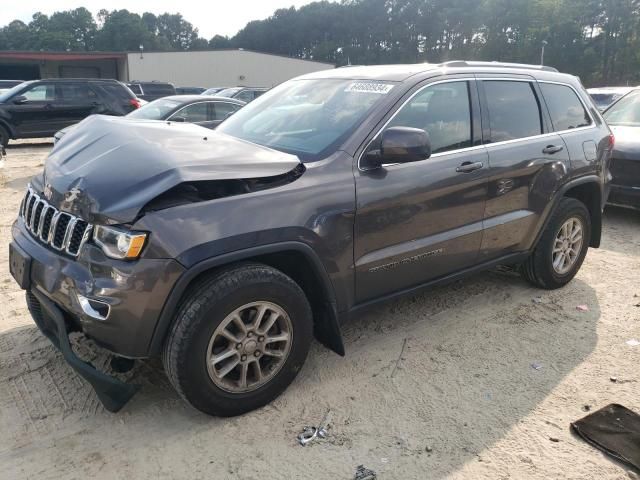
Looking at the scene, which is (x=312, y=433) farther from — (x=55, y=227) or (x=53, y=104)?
(x=53, y=104)

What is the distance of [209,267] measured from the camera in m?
2.58

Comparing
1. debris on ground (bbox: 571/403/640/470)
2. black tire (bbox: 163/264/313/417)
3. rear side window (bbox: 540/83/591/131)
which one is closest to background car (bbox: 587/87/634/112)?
rear side window (bbox: 540/83/591/131)

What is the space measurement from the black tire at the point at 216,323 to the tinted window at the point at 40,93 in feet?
42.0

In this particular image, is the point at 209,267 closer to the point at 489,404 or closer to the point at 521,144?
the point at 489,404

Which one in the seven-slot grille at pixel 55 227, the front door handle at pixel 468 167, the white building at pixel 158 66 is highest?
the white building at pixel 158 66

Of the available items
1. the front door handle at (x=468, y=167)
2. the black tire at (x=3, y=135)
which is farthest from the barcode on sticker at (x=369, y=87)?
the black tire at (x=3, y=135)

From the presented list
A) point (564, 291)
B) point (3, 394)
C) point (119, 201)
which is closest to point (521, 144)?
point (564, 291)

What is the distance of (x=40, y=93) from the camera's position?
1323cm

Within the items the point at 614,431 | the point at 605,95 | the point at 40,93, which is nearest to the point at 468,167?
the point at 614,431

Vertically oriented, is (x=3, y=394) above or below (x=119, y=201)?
below

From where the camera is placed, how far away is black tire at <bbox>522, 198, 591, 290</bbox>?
14.7 feet

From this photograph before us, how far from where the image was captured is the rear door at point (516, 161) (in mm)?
3875

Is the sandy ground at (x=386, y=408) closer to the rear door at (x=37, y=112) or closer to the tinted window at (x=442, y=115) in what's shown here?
the tinted window at (x=442, y=115)

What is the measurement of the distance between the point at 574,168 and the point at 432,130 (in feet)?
5.39
